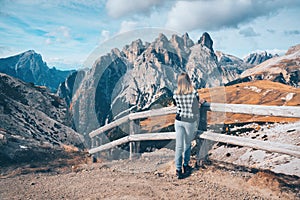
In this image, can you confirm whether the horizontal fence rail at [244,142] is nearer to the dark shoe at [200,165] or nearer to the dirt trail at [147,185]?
the dirt trail at [147,185]

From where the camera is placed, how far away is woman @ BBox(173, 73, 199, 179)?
22.5ft

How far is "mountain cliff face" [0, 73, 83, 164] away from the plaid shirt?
8995 mm

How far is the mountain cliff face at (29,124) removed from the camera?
43.3 feet

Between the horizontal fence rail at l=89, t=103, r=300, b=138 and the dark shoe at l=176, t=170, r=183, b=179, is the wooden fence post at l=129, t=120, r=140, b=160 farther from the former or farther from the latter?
the dark shoe at l=176, t=170, r=183, b=179

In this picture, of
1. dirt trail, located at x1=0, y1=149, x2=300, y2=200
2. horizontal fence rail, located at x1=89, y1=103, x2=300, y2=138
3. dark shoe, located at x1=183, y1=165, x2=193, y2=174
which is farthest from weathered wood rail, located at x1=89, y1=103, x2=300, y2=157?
dark shoe, located at x1=183, y1=165, x2=193, y2=174

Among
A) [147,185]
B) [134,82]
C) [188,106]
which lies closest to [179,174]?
[147,185]

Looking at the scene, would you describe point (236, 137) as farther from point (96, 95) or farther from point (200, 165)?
point (96, 95)

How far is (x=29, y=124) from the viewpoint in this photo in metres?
25.5

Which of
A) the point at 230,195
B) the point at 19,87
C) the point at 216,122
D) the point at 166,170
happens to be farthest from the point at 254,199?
the point at 19,87

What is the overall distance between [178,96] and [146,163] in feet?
12.4

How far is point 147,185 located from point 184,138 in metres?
1.74

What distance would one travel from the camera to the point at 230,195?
19.9 feet

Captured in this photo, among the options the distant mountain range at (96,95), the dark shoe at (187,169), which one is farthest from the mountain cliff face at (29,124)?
the dark shoe at (187,169)

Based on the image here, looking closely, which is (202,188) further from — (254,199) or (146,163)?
(146,163)
